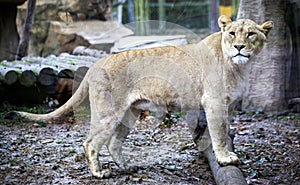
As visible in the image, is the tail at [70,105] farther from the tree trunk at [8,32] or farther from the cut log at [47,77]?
the tree trunk at [8,32]

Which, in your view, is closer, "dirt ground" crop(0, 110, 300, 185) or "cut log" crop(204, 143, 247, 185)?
"cut log" crop(204, 143, 247, 185)

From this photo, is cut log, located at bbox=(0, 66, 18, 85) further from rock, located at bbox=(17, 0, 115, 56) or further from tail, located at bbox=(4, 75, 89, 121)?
rock, located at bbox=(17, 0, 115, 56)

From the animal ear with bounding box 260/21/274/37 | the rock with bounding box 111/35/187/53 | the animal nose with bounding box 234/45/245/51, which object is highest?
the animal ear with bounding box 260/21/274/37

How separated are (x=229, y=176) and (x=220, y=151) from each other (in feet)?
0.87

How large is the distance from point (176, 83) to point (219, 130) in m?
0.45

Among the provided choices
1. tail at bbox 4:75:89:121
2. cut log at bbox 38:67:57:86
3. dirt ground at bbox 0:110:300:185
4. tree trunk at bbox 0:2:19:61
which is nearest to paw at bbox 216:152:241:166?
dirt ground at bbox 0:110:300:185

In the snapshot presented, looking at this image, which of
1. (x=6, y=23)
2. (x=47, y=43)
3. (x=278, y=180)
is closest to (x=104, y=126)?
(x=278, y=180)

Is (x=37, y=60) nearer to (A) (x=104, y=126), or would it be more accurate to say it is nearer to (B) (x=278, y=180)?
(A) (x=104, y=126)

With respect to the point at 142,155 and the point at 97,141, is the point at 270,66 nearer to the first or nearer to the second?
the point at 142,155

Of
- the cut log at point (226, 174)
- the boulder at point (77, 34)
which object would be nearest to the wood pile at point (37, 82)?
the cut log at point (226, 174)

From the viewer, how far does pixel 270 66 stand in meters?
6.15

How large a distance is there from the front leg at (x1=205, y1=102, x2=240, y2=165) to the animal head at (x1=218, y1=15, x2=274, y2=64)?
1.18 ft

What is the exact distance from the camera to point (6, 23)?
779 cm

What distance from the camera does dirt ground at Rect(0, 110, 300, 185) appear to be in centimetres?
378
